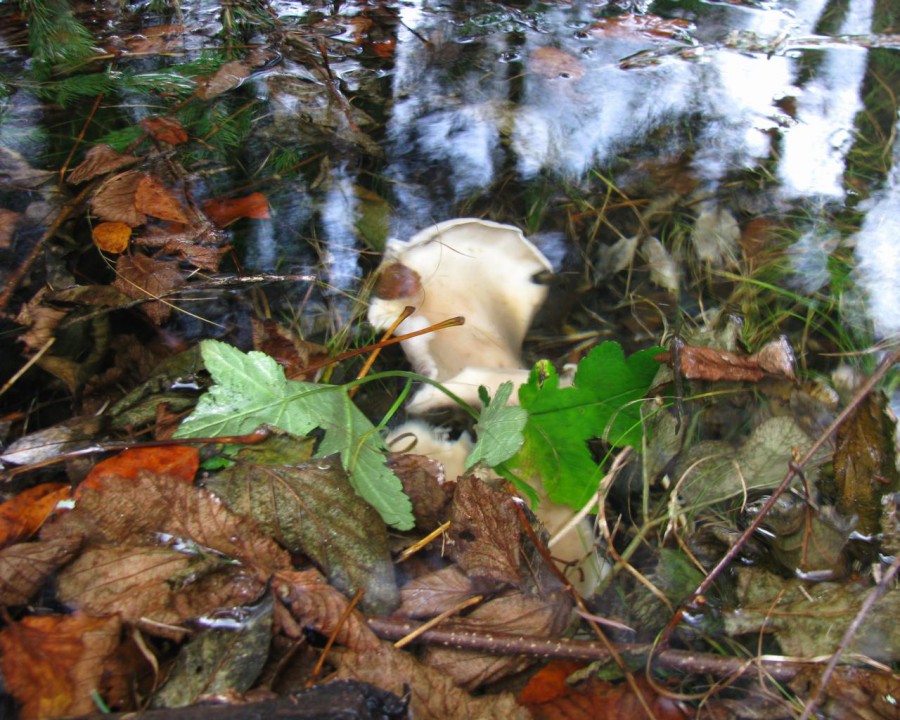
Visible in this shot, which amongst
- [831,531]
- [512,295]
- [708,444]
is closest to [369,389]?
[512,295]

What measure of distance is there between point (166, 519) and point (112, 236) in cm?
119

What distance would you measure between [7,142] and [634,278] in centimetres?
246

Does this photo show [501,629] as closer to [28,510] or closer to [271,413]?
[271,413]

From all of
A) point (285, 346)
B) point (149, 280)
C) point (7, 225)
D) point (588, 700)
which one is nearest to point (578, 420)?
point (588, 700)

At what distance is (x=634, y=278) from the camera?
2.53 metres

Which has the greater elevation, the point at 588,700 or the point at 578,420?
the point at 578,420

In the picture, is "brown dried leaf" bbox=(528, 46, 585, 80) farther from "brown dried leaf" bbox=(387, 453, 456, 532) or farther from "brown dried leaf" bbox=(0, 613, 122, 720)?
"brown dried leaf" bbox=(0, 613, 122, 720)

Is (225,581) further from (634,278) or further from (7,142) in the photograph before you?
(7,142)

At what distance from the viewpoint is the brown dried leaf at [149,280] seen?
6.93ft

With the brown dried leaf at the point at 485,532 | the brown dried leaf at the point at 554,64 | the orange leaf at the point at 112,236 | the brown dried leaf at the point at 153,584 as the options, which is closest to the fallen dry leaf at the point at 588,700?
the brown dried leaf at the point at 485,532

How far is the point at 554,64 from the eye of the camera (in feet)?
11.2

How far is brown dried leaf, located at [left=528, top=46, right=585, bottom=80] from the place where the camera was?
3355 mm

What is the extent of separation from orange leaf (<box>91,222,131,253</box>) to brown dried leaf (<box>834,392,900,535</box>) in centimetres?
→ 224

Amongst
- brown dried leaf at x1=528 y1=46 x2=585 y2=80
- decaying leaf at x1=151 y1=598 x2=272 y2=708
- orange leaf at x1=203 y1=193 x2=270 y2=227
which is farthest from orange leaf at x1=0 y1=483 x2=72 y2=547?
brown dried leaf at x1=528 y1=46 x2=585 y2=80
